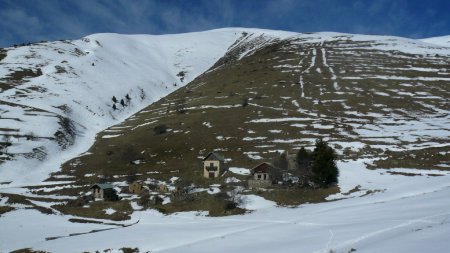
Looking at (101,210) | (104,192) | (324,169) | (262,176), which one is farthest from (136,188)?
(324,169)

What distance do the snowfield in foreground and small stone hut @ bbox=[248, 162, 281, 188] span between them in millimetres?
5835

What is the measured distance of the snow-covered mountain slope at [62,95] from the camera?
253ft

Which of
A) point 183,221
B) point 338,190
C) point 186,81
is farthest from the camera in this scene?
point 186,81

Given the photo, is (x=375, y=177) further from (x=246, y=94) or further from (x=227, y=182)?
(x=246, y=94)

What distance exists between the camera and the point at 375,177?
51.0m

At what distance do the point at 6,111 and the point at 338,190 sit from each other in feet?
276

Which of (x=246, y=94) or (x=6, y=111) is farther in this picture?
(x=246, y=94)

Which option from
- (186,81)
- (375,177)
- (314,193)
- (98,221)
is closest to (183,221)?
(98,221)

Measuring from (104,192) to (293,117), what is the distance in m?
53.6

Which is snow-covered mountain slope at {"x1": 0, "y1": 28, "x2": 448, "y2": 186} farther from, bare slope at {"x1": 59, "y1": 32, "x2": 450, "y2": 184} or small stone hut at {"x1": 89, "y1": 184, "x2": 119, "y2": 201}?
small stone hut at {"x1": 89, "y1": 184, "x2": 119, "y2": 201}

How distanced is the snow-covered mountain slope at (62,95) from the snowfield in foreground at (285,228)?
34.8m

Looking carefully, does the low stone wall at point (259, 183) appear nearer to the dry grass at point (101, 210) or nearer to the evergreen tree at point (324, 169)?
the evergreen tree at point (324, 169)

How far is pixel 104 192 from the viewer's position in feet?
173

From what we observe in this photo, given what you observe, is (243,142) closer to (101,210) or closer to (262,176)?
(262,176)
